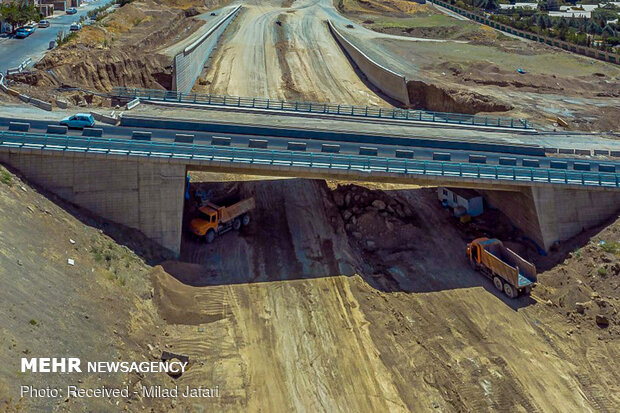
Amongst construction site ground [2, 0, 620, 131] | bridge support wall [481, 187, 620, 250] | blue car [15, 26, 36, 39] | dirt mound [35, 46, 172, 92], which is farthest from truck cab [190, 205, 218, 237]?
blue car [15, 26, 36, 39]

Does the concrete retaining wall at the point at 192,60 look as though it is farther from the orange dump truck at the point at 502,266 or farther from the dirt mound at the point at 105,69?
the orange dump truck at the point at 502,266

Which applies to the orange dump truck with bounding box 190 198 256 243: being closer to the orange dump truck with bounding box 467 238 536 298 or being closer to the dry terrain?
the orange dump truck with bounding box 467 238 536 298

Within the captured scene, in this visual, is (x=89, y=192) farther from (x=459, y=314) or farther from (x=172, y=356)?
(x=459, y=314)

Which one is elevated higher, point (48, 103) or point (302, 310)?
point (48, 103)

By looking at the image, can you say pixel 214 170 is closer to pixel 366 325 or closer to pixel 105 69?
pixel 366 325

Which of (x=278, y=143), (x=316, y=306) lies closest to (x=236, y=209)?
(x=278, y=143)

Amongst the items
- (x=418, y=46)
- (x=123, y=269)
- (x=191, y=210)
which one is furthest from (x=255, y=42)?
(x=123, y=269)

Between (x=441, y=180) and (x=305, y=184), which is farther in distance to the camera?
(x=305, y=184)
